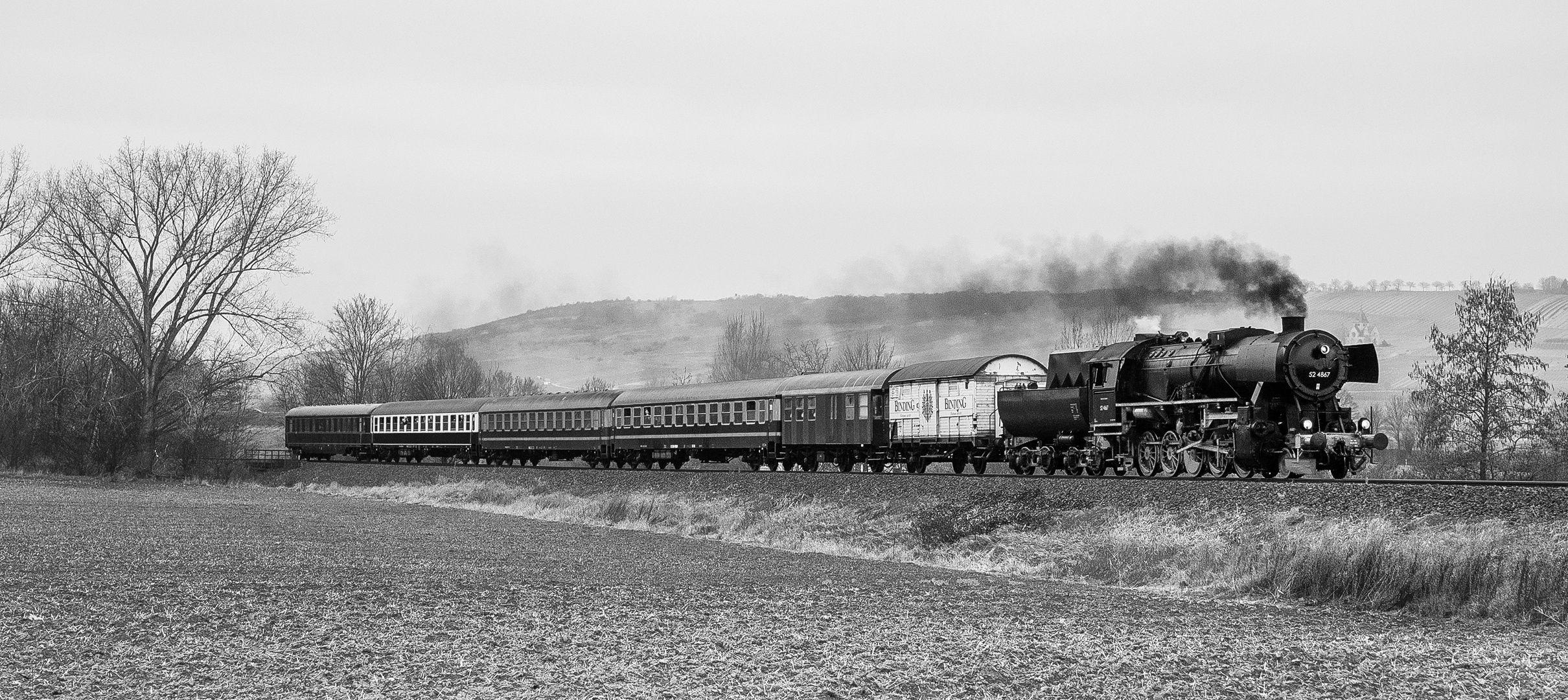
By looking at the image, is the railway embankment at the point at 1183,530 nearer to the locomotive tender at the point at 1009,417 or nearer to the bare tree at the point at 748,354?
the locomotive tender at the point at 1009,417

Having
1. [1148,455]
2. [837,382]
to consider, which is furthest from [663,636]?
[837,382]

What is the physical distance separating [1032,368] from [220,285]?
33989mm

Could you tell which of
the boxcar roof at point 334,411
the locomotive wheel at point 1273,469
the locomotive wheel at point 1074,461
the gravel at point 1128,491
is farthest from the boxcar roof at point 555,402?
the locomotive wheel at point 1273,469

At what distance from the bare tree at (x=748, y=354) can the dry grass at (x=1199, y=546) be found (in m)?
78.4

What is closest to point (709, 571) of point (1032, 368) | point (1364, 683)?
point (1364, 683)

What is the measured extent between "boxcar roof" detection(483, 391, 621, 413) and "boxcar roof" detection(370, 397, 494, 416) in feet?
3.81

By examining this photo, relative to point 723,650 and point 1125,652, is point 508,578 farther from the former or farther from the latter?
point 1125,652

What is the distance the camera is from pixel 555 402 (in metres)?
56.2

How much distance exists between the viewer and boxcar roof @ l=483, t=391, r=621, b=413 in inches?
2120

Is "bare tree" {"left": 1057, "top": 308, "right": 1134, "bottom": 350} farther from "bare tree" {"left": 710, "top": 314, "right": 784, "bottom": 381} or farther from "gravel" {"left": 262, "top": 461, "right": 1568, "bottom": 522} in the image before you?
"bare tree" {"left": 710, "top": 314, "right": 784, "bottom": 381}

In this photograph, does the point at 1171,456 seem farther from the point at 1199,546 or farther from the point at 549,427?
the point at 549,427

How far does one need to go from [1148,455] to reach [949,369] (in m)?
9.36

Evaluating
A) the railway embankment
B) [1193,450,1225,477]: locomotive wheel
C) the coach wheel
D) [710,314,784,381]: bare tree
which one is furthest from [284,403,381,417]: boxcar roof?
Answer: [1193,450,1225,477]: locomotive wheel

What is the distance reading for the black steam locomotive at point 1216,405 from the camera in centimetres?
2506
